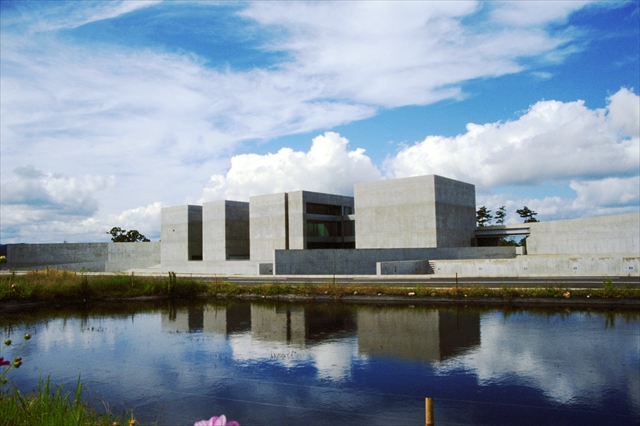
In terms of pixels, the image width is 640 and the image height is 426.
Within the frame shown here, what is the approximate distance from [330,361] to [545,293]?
512 inches

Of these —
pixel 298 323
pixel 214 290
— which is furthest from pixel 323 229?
pixel 298 323

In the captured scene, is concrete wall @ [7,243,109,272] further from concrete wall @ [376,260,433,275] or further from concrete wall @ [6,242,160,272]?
concrete wall @ [376,260,433,275]

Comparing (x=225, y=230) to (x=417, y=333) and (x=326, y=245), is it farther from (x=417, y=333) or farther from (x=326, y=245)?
(x=417, y=333)

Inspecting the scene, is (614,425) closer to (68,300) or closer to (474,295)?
(474,295)

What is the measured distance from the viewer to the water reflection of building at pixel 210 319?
19438 mm

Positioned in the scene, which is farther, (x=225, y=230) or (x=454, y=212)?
(x=225, y=230)

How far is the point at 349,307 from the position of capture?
23.5 m

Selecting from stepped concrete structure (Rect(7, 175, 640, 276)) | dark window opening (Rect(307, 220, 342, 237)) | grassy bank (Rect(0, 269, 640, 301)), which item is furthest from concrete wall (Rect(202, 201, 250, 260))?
grassy bank (Rect(0, 269, 640, 301))

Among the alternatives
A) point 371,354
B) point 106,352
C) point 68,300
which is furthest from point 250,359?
point 68,300

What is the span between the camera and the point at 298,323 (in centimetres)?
1978

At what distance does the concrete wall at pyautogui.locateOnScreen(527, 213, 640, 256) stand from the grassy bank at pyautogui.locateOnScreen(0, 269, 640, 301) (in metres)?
20.9

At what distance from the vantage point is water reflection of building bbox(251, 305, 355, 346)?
17188 millimetres

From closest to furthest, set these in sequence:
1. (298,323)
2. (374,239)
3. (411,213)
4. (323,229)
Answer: (298,323) → (411,213) → (374,239) → (323,229)

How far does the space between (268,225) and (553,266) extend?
101 ft
